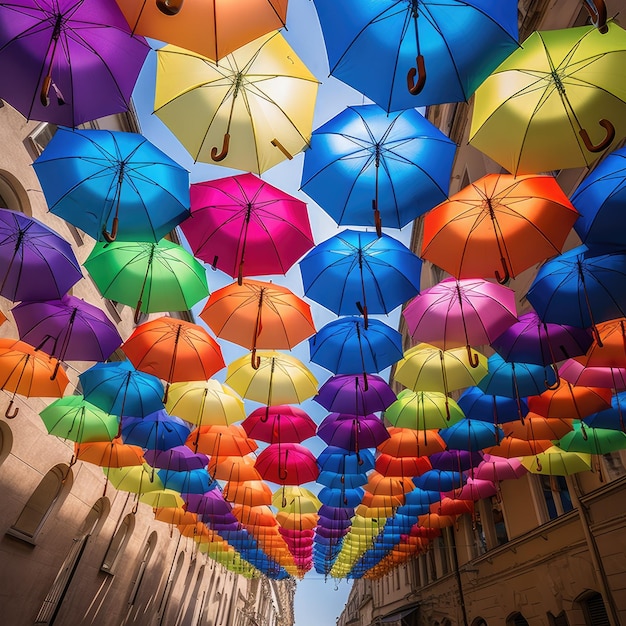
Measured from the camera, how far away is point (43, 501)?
12.4 metres

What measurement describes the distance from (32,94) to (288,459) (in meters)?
10.6

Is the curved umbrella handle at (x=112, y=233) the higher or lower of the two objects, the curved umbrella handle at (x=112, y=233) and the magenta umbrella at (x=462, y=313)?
the lower

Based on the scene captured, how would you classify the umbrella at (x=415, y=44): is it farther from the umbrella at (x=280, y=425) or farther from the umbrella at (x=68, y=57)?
the umbrella at (x=280, y=425)

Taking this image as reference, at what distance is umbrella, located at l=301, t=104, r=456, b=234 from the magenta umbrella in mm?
2216

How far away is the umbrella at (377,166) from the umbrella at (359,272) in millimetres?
854

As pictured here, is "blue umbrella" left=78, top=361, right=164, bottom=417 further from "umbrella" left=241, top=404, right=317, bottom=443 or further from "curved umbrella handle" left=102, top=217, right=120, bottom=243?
"curved umbrella handle" left=102, top=217, right=120, bottom=243

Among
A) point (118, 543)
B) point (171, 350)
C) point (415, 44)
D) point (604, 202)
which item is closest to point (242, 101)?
point (415, 44)

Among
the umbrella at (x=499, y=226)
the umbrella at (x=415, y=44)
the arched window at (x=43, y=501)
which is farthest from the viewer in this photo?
the arched window at (x=43, y=501)

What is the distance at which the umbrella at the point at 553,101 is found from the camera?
4.39 meters

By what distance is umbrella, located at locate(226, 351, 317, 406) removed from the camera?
9328 millimetres

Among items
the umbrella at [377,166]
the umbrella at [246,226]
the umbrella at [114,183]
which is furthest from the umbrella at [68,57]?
the umbrella at [377,166]

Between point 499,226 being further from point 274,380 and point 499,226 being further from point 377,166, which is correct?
point 274,380

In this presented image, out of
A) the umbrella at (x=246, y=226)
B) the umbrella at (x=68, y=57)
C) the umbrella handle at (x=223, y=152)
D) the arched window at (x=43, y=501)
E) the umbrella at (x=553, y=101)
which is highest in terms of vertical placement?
the umbrella at (x=553, y=101)

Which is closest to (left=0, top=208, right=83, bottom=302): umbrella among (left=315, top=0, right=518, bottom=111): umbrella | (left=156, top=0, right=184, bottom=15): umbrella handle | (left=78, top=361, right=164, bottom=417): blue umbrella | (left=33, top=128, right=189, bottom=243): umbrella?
(left=33, top=128, right=189, bottom=243): umbrella
